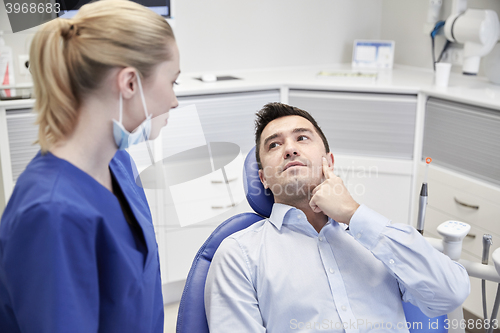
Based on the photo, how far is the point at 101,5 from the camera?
84 cm

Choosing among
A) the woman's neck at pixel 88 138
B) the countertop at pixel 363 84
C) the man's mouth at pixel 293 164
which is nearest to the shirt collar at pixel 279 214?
the man's mouth at pixel 293 164

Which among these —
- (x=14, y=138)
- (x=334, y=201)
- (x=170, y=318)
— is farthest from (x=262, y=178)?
(x=170, y=318)

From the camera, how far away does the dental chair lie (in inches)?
46.2

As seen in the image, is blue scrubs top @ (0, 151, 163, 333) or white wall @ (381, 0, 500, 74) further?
white wall @ (381, 0, 500, 74)

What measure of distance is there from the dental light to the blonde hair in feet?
7.03

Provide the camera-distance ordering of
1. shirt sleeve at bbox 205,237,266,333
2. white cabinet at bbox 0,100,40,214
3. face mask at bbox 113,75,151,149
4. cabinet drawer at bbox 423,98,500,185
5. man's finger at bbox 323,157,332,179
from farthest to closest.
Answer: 1. cabinet drawer at bbox 423,98,500,185
2. white cabinet at bbox 0,100,40,214
3. man's finger at bbox 323,157,332,179
4. shirt sleeve at bbox 205,237,266,333
5. face mask at bbox 113,75,151,149

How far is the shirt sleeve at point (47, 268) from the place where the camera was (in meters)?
0.73

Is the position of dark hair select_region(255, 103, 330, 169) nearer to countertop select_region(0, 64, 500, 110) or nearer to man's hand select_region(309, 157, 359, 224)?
man's hand select_region(309, 157, 359, 224)

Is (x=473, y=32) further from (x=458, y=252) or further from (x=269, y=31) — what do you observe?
(x=458, y=252)

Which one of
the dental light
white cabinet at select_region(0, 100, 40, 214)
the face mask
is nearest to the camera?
the face mask

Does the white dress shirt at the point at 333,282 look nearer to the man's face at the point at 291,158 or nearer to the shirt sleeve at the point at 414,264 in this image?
the shirt sleeve at the point at 414,264

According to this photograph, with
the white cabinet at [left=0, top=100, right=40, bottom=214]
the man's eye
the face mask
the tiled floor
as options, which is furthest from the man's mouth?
the tiled floor

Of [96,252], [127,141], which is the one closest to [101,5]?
[127,141]

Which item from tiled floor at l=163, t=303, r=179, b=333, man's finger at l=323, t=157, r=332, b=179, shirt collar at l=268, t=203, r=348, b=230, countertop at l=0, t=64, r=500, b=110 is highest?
countertop at l=0, t=64, r=500, b=110
